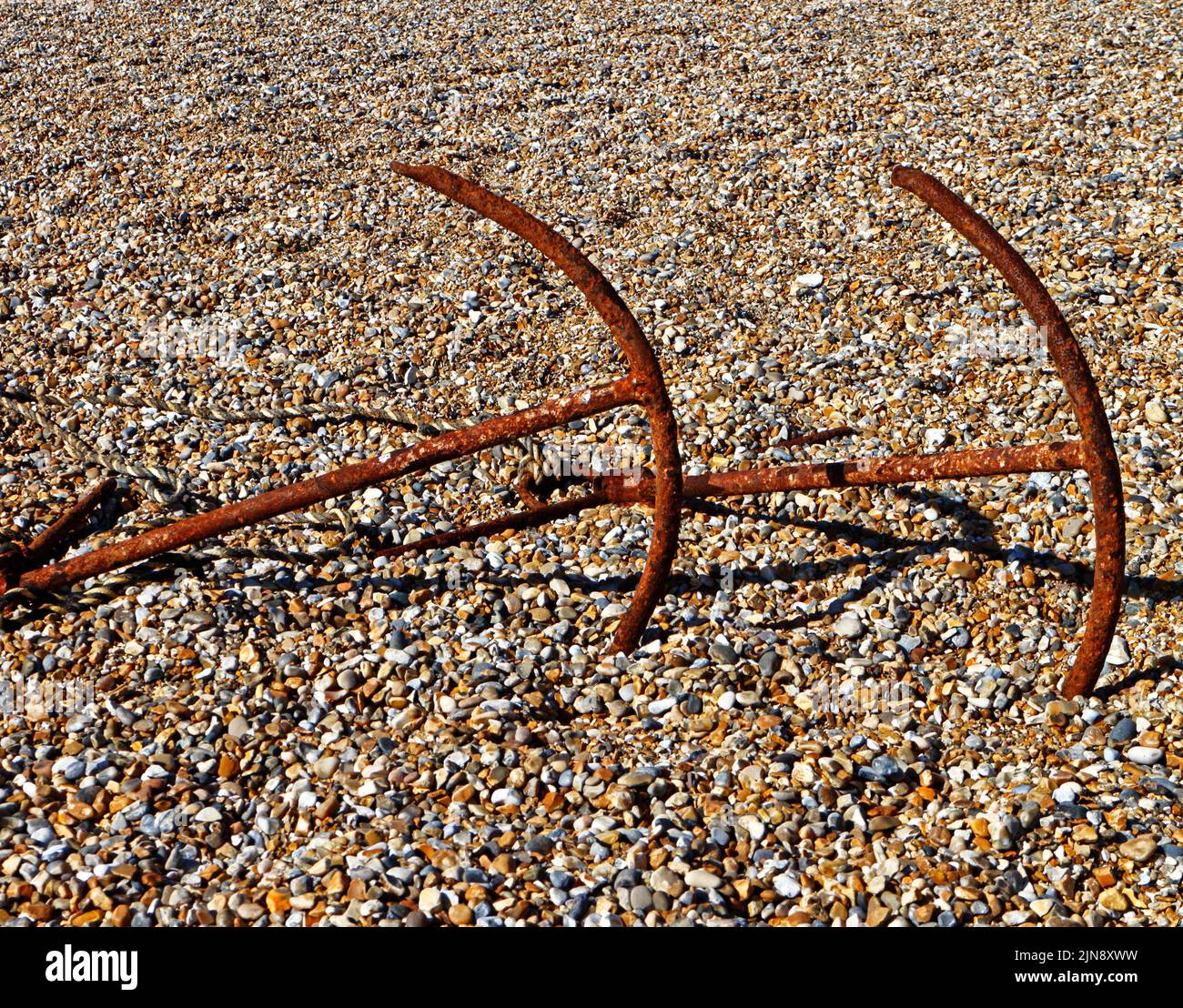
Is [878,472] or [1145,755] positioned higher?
[878,472]

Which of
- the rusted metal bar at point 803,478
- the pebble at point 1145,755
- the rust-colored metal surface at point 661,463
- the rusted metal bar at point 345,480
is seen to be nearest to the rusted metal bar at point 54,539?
the rust-colored metal surface at point 661,463

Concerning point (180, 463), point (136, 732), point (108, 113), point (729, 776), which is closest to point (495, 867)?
point (729, 776)

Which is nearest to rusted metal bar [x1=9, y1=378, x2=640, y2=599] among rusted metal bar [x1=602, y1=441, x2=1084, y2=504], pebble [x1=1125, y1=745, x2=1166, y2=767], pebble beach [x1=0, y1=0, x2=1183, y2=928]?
pebble beach [x1=0, y1=0, x2=1183, y2=928]

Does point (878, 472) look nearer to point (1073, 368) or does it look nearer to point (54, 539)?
point (1073, 368)

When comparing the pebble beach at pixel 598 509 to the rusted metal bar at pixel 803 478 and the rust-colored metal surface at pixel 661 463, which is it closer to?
the rusted metal bar at pixel 803 478

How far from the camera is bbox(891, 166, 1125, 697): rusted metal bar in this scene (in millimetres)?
2648

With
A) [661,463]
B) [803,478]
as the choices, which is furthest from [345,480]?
[803,478]

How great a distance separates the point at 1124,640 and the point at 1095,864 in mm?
898

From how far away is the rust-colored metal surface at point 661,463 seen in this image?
8.82 feet

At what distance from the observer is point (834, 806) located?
2.81 metres

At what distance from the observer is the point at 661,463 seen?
290 centimetres

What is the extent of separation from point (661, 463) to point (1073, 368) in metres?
1.08

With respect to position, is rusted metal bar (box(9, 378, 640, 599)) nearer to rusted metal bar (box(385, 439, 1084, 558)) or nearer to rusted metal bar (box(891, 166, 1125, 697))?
rusted metal bar (box(385, 439, 1084, 558))

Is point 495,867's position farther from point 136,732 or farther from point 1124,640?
point 1124,640
